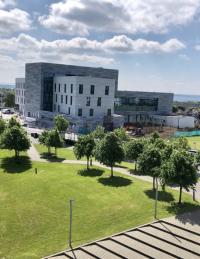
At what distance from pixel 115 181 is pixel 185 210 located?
9070 millimetres

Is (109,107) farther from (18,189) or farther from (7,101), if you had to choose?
(7,101)

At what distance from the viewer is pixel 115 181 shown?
2839cm

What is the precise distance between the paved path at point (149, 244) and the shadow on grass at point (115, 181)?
28.6 ft

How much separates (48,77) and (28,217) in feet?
217

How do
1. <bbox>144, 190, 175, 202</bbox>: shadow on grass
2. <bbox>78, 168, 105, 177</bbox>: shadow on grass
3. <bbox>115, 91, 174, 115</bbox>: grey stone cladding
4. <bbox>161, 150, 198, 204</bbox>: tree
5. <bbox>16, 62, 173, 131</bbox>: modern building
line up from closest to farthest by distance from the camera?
<bbox>161, 150, 198, 204</bbox>: tree < <bbox>144, 190, 175, 202</bbox>: shadow on grass < <bbox>78, 168, 105, 177</bbox>: shadow on grass < <bbox>16, 62, 173, 131</bbox>: modern building < <bbox>115, 91, 174, 115</bbox>: grey stone cladding


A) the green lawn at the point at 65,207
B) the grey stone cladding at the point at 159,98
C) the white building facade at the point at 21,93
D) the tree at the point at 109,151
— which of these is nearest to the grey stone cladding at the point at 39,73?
the grey stone cladding at the point at 159,98

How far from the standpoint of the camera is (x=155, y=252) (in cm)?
1605

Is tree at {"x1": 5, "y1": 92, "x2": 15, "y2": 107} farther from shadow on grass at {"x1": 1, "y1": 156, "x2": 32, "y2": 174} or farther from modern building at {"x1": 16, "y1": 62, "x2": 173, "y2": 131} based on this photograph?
shadow on grass at {"x1": 1, "y1": 156, "x2": 32, "y2": 174}

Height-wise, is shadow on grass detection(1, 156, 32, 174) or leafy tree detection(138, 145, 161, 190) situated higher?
leafy tree detection(138, 145, 161, 190)

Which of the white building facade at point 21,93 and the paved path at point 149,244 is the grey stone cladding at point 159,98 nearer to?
the white building facade at point 21,93

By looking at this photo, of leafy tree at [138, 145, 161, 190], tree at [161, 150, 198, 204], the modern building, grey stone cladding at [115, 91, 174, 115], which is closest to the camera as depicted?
tree at [161, 150, 198, 204]

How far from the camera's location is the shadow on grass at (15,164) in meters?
32.9

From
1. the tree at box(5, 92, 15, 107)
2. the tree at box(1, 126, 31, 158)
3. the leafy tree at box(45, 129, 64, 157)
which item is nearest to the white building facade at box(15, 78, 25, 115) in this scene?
the tree at box(5, 92, 15, 107)

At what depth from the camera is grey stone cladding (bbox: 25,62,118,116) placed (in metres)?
80.0
